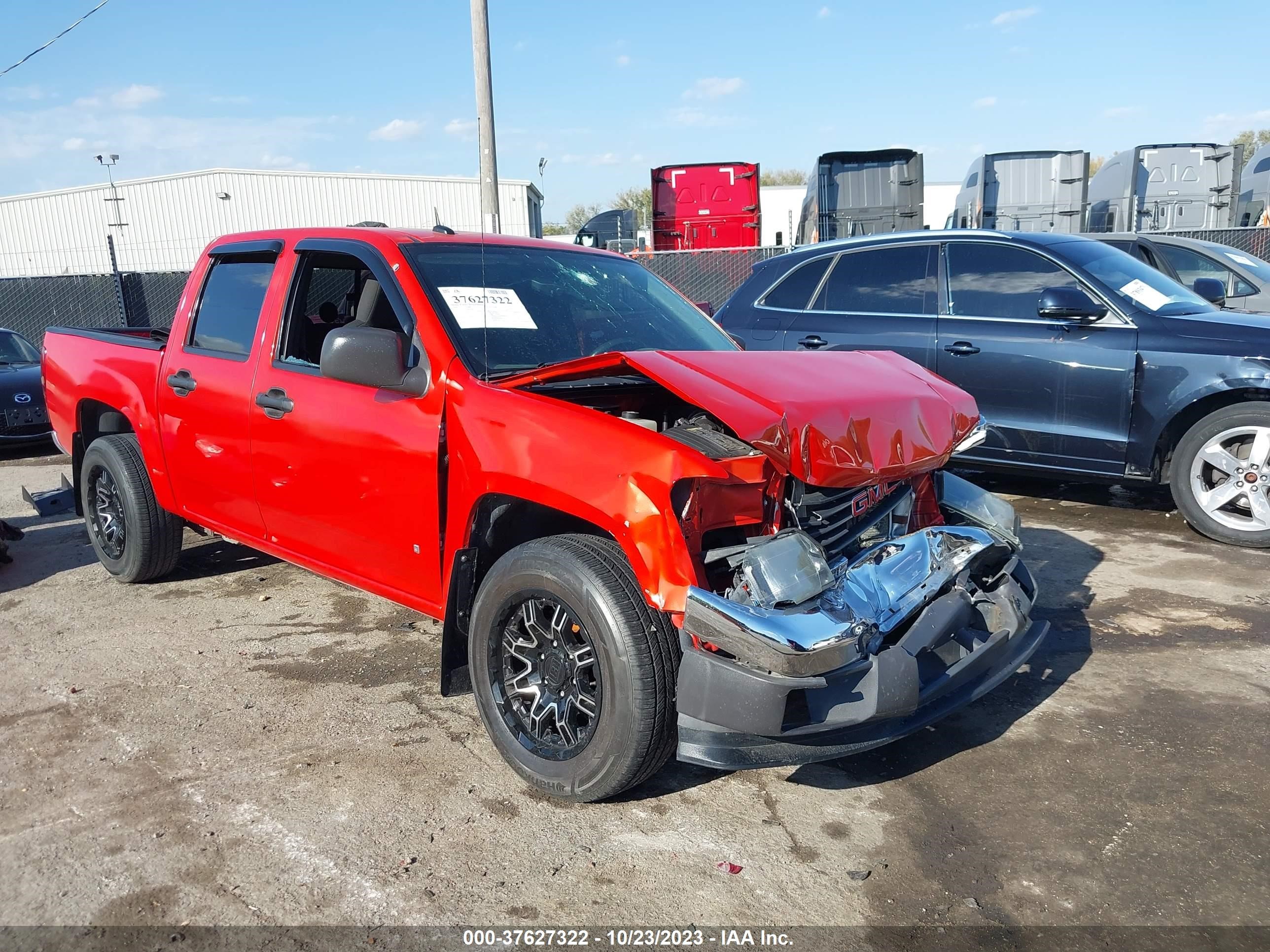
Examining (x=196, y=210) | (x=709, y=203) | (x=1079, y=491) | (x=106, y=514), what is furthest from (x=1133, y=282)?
(x=196, y=210)

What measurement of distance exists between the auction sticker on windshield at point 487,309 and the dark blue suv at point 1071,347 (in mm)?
1852

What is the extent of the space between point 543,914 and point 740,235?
18.3 meters

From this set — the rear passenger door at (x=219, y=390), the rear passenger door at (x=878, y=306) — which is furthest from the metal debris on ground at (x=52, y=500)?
the rear passenger door at (x=878, y=306)

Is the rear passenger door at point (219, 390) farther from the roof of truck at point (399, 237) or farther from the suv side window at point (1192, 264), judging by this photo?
the suv side window at point (1192, 264)

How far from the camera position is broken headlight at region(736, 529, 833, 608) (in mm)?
2590

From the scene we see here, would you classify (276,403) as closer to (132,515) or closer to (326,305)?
(326,305)

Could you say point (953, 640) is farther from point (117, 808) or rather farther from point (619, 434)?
point (117, 808)

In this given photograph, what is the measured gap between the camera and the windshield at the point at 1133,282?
230 inches

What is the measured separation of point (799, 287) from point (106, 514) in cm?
491

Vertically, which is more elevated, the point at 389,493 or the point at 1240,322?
the point at 1240,322

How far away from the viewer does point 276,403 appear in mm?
3896

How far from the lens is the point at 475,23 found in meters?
11.3

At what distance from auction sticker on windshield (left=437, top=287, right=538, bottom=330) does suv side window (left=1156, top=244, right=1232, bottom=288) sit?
24.7 ft

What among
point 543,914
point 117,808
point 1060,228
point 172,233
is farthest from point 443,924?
point 172,233
